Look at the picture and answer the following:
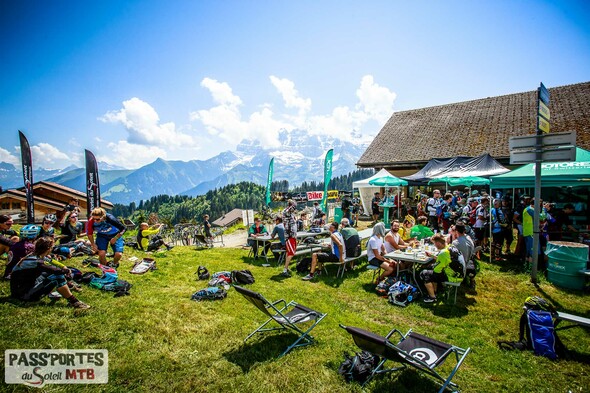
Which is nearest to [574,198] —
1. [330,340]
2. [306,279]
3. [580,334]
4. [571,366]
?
[580,334]

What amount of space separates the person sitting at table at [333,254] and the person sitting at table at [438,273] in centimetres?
211

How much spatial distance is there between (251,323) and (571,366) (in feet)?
15.2

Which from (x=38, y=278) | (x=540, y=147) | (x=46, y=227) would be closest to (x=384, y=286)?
(x=540, y=147)

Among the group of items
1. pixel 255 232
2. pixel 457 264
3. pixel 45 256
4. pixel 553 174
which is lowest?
pixel 255 232

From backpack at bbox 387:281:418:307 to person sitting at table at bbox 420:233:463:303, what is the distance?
27 cm

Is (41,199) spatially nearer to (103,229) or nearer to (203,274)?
(103,229)

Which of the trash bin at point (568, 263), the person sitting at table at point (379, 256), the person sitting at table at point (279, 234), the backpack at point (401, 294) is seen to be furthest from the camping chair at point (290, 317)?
the trash bin at point (568, 263)

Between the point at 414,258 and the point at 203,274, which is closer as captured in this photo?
the point at 414,258

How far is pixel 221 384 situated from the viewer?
3314 millimetres

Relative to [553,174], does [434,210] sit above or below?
below

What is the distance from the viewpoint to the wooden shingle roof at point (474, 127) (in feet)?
59.7

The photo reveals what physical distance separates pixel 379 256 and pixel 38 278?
6.81m

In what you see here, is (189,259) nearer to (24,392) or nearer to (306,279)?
(306,279)

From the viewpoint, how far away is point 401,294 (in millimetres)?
5898
